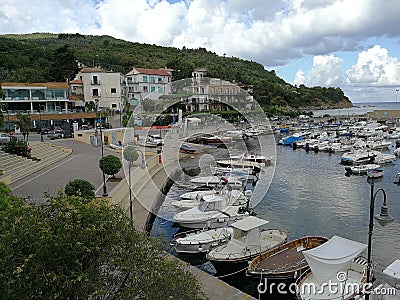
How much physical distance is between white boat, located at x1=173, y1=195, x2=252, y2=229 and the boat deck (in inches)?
221

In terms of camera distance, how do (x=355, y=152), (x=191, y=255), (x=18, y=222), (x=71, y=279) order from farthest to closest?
(x=355, y=152), (x=191, y=255), (x=18, y=222), (x=71, y=279)

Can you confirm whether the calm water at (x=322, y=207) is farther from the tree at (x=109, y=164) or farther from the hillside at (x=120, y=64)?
the hillside at (x=120, y=64)

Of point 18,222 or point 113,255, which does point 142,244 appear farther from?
point 18,222

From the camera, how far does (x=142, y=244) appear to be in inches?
329

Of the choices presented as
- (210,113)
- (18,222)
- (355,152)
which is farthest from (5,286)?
(210,113)

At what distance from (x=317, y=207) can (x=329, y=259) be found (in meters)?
13.9

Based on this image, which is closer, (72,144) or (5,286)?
(5,286)

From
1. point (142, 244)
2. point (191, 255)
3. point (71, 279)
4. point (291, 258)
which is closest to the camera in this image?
point (71, 279)

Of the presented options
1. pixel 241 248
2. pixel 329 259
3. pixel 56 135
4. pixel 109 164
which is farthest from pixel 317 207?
pixel 56 135

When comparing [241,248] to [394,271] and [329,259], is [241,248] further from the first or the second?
[394,271]

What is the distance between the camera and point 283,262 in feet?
50.3

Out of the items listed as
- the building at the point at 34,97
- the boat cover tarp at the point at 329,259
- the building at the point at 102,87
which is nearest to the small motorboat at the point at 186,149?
the building at the point at 34,97

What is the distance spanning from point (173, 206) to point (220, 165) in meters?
17.1

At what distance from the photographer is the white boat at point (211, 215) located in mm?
21250
